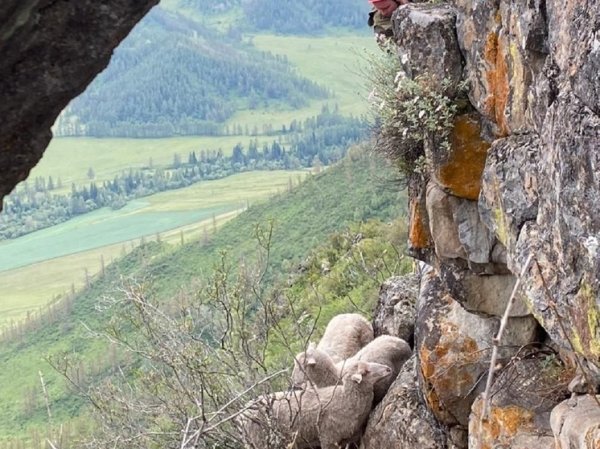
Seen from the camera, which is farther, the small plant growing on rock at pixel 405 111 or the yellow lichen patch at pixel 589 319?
the small plant growing on rock at pixel 405 111

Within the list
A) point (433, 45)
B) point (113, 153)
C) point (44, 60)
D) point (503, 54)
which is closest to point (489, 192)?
point (503, 54)

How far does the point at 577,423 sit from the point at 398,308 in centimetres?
494

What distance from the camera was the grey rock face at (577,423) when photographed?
17.3 ft

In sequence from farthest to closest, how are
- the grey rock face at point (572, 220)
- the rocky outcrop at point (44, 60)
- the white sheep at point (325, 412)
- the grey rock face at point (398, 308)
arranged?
the grey rock face at point (398, 308) → the white sheep at point (325, 412) → the grey rock face at point (572, 220) → the rocky outcrop at point (44, 60)

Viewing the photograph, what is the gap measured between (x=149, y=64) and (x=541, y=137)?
16080 cm

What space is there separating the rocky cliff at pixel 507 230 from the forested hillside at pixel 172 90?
15691 cm

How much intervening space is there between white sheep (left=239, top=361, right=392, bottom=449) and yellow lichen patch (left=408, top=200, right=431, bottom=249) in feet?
5.67

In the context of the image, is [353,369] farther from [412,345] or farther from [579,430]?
[579,430]

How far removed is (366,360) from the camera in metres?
9.52

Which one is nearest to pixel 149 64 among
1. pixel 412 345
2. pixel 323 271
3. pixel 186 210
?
pixel 186 210

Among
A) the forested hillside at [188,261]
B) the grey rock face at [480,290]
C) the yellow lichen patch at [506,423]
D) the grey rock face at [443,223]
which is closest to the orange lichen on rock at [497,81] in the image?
the grey rock face at [443,223]

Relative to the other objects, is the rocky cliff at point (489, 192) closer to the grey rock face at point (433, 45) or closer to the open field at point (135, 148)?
the grey rock face at point (433, 45)

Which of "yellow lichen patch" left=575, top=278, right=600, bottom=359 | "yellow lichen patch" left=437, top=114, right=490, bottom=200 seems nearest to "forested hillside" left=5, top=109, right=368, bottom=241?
Result: "yellow lichen patch" left=437, top=114, right=490, bottom=200

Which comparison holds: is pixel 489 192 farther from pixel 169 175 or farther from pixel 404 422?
pixel 169 175
